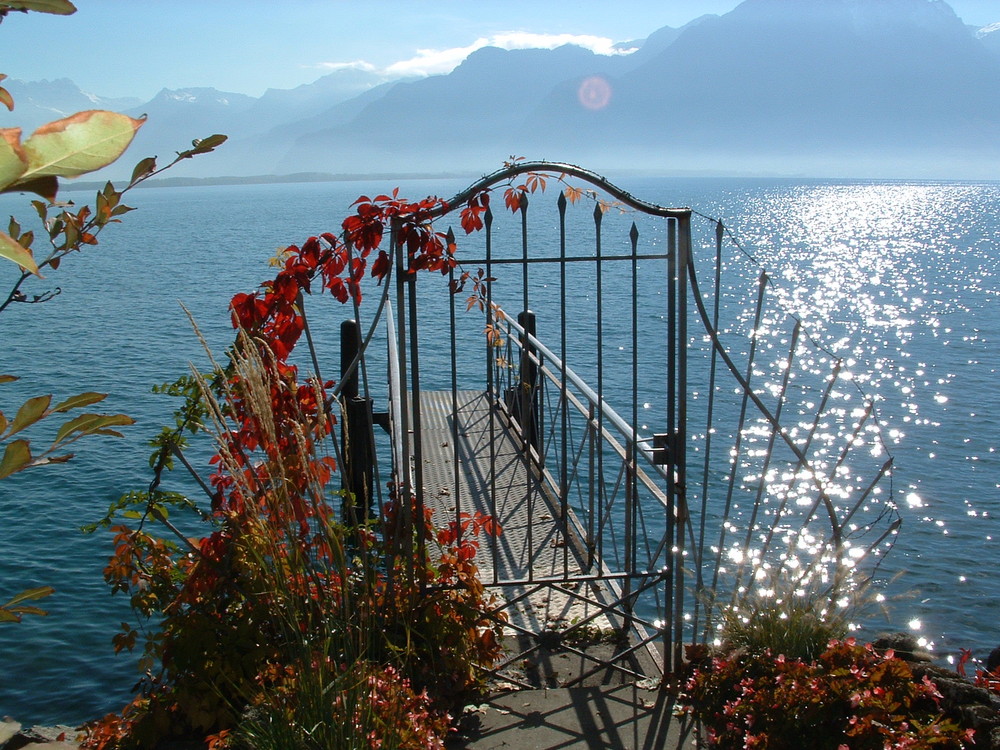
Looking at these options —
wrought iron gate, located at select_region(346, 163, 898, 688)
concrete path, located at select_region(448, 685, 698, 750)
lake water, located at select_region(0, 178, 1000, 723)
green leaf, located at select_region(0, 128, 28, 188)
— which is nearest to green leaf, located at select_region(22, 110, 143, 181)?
green leaf, located at select_region(0, 128, 28, 188)

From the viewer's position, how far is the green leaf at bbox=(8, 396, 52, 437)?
1.08 meters

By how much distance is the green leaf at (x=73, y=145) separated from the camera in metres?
0.83

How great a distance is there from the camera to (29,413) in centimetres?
110

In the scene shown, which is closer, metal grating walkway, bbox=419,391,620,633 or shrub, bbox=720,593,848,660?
shrub, bbox=720,593,848,660

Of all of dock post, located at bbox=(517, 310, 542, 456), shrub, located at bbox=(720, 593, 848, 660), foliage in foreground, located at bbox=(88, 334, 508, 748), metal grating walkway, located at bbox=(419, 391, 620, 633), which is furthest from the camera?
dock post, located at bbox=(517, 310, 542, 456)

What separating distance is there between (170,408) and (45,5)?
20.4 m

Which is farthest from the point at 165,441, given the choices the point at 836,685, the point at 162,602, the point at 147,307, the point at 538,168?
the point at 147,307

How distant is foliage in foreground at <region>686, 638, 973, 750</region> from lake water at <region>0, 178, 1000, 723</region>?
0.42 meters

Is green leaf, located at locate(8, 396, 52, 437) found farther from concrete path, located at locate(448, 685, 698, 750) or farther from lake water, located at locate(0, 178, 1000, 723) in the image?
lake water, located at locate(0, 178, 1000, 723)

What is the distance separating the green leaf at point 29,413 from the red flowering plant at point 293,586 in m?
1.69

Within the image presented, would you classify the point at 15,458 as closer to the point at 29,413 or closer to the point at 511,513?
the point at 29,413

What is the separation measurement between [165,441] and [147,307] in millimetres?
31651

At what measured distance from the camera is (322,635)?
11.0 ft

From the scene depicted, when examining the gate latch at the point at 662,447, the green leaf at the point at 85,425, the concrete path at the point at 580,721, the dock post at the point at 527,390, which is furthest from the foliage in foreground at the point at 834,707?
the dock post at the point at 527,390
